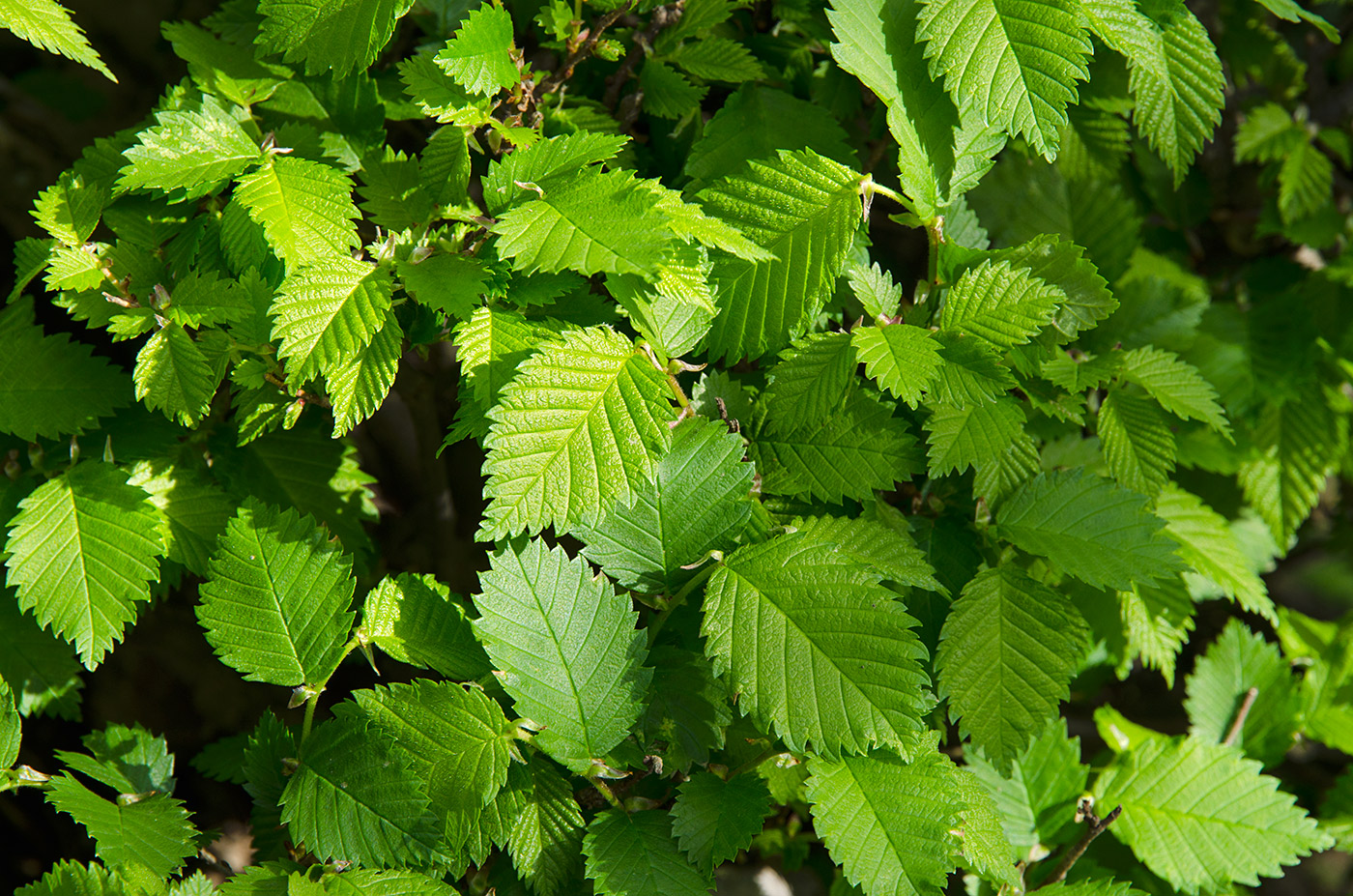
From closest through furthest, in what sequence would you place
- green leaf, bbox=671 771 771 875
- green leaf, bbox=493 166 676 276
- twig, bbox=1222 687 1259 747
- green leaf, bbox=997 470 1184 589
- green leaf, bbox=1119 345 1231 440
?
green leaf, bbox=493 166 676 276
green leaf, bbox=671 771 771 875
green leaf, bbox=997 470 1184 589
green leaf, bbox=1119 345 1231 440
twig, bbox=1222 687 1259 747

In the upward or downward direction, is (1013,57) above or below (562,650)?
above

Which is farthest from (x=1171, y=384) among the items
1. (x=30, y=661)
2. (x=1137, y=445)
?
(x=30, y=661)

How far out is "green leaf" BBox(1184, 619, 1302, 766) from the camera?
1.46 m

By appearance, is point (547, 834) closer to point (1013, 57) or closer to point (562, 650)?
point (562, 650)

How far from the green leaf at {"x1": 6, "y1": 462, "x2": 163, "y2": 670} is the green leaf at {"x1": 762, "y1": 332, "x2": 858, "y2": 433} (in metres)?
0.69

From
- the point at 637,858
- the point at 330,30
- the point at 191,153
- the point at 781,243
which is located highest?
the point at 330,30

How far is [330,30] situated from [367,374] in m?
0.38

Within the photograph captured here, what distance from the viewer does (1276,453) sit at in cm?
153

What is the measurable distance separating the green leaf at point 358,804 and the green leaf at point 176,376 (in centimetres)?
36

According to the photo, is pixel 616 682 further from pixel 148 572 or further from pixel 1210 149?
pixel 1210 149

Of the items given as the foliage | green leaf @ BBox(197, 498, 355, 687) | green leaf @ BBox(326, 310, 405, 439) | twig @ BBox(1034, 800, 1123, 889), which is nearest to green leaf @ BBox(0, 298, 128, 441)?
the foliage

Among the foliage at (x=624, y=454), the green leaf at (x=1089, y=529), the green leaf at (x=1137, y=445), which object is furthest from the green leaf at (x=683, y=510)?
the green leaf at (x=1137, y=445)

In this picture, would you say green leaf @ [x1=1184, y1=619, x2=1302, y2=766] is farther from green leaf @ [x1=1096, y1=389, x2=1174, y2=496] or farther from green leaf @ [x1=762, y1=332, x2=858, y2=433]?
green leaf @ [x1=762, y1=332, x2=858, y2=433]

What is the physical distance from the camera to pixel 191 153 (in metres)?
0.97
